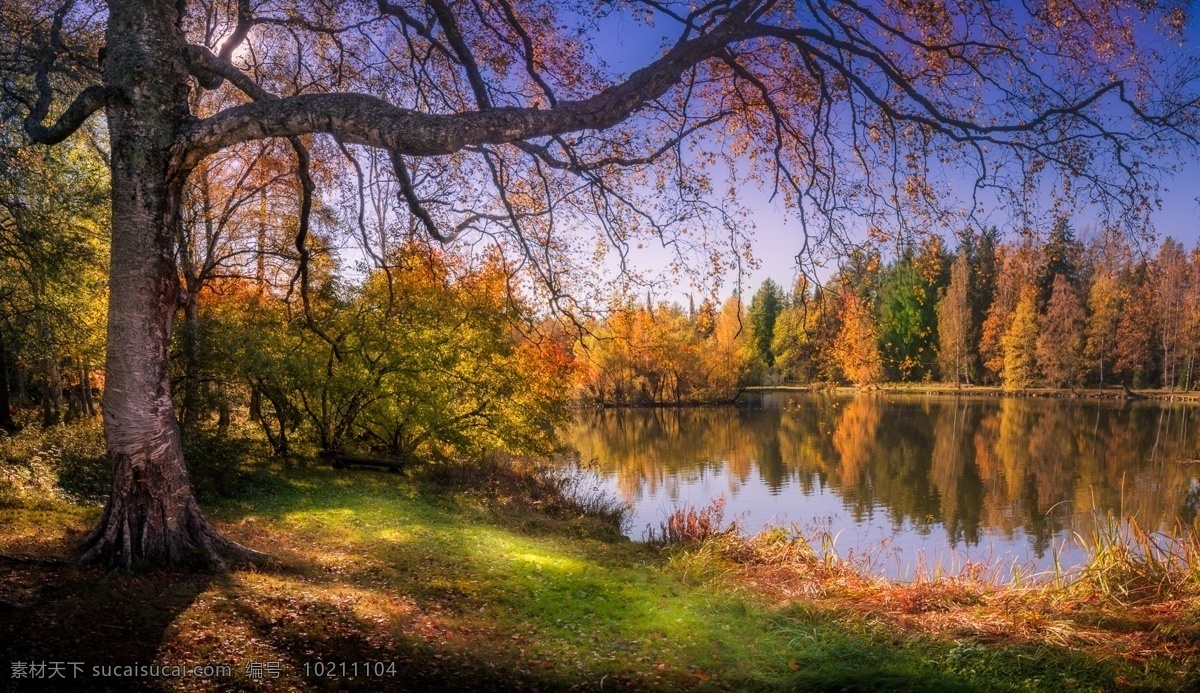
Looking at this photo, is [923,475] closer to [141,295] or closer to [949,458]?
[949,458]

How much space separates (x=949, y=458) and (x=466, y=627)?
2437cm

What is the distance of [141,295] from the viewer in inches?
196

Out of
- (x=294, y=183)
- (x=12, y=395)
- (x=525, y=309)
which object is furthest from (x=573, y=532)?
(x=12, y=395)

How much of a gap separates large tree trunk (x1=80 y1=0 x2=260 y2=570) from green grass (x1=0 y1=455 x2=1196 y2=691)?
45 cm

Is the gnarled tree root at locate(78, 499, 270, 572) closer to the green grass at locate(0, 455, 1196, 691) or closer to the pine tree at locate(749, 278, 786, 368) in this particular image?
the green grass at locate(0, 455, 1196, 691)

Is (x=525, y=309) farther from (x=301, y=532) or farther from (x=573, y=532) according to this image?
(x=301, y=532)

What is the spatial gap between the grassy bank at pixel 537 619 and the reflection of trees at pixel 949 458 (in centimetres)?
301

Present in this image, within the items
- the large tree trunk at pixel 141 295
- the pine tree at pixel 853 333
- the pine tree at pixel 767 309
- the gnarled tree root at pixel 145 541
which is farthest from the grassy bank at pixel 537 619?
the pine tree at pixel 767 309

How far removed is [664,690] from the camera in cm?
488

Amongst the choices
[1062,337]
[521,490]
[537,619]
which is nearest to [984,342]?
[1062,337]

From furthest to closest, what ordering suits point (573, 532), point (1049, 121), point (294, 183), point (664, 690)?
point (294, 183), point (573, 532), point (1049, 121), point (664, 690)

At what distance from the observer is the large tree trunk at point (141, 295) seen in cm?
496

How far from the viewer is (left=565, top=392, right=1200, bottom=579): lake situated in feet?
48.6

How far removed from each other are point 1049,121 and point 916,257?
1.65m
